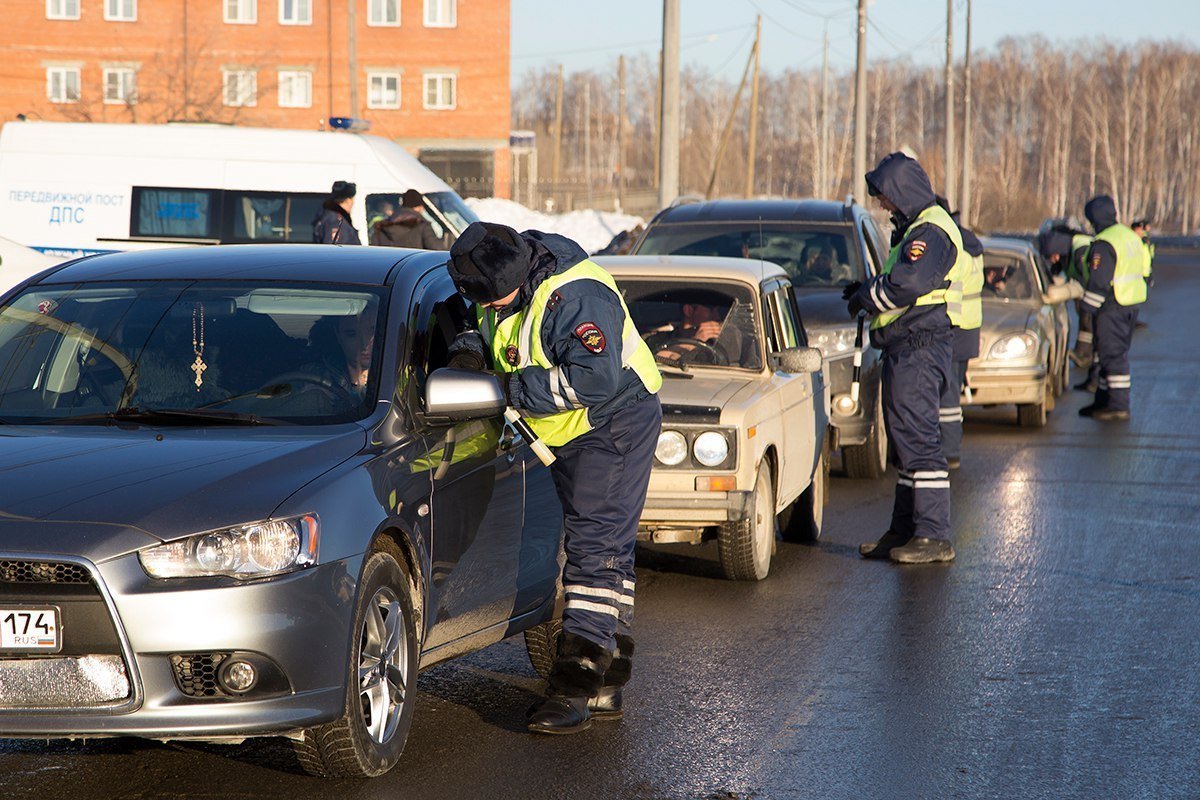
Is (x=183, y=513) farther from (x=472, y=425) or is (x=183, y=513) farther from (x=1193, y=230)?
(x=1193, y=230)

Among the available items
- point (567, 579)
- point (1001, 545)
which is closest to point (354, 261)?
point (567, 579)

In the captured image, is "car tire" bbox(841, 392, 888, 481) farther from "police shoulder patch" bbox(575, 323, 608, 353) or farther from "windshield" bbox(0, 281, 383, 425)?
"windshield" bbox(0, 281, 383, 425)

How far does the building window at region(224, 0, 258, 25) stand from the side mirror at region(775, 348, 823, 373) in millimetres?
55920

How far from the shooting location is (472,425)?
5742 millimetres

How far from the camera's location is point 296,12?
61.3 m

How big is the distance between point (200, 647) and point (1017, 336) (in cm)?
1166

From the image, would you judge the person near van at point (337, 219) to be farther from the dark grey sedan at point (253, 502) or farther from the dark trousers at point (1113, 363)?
the dark grey sedan at point (253, 502)

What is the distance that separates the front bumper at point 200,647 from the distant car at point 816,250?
7.56 meters

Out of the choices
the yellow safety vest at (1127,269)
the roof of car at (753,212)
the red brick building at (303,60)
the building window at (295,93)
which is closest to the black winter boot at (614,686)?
the roof of car at (753,212)

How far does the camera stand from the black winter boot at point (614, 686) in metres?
5.91

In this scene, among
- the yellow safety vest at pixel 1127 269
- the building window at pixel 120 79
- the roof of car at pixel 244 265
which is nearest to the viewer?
the roof of car at pixel 244 265

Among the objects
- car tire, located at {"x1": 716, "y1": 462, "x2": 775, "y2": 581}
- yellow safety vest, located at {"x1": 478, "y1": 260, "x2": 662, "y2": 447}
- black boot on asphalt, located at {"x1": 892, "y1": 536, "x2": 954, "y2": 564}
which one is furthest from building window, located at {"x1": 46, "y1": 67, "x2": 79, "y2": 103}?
yellow safety vest, located at {"x1": 478, "y1": 260, "x2": 662, "y2": 447}

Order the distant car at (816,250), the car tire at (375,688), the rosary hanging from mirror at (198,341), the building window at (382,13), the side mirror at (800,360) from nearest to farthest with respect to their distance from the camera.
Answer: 1. the car tire at (375,688)
2. the rosary hanging from mirror at (198,341)
3. the side mirror at (800,360)
4. the distant car at (816,250)
5. the building window at (382,13)

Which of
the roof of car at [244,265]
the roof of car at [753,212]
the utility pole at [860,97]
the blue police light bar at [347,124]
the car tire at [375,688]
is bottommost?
the car tire at [375,688]
